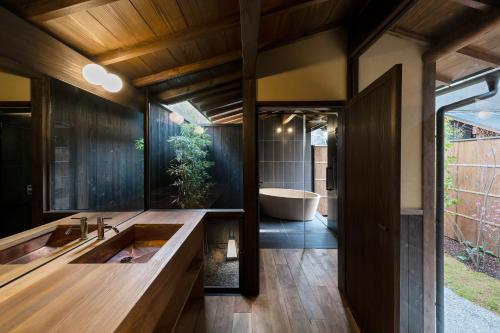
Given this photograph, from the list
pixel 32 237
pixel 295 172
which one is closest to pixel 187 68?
pixel 32 237

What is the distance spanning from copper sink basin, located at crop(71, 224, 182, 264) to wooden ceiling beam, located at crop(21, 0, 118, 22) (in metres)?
1.22

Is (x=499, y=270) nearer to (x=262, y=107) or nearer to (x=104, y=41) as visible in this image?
(x=262, y=107)

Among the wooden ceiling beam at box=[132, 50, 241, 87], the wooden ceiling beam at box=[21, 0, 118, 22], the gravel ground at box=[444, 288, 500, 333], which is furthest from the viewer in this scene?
the wooden ceiling beam at box=[132, 50, 241, 87]

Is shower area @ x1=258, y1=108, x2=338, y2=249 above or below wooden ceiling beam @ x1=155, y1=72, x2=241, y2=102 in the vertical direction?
below

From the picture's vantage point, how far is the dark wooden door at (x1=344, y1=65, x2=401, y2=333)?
149cm

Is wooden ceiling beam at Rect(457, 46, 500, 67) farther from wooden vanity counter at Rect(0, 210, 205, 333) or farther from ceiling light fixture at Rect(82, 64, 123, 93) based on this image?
ceiling light fixture at Rect(82, 64, 123, 93)

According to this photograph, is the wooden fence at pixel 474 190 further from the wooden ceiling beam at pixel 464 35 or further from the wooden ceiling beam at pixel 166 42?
the wooden ceiling beam at pixel 166 42

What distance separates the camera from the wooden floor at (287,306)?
206 cm

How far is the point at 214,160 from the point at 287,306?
1.61m

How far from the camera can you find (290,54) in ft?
8.34

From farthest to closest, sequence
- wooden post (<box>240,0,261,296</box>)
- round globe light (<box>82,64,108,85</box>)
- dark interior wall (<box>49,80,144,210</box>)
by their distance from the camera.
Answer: wooden post (<box>240,0,261,296</box>) < round globe light (<box>82,64,108,85</box>) < dark interior wall (<box>49,80,144,210</box>)

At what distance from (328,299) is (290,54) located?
2.52 m

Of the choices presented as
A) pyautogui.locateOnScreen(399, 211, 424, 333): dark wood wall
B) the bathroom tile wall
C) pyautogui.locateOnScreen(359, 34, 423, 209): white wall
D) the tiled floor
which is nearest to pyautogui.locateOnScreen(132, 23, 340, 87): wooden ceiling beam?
pyautogui.locateOnScreen(359, 34, 423, 209): white wall

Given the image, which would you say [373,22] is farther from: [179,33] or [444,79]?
[179,33]
